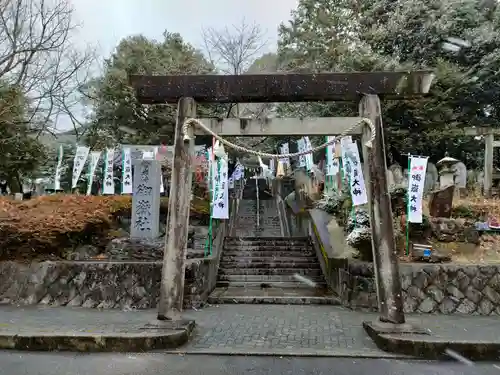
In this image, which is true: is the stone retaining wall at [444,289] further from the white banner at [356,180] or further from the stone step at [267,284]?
the stone step at [267,284]

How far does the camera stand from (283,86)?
726cm

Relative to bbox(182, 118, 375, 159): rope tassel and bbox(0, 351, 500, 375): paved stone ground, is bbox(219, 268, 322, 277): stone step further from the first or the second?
bbox(0, 351, 500, 375): paved stone ground

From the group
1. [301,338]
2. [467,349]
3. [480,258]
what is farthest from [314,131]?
[480,258]

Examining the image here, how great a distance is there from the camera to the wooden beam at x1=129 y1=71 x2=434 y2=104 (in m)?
7.24

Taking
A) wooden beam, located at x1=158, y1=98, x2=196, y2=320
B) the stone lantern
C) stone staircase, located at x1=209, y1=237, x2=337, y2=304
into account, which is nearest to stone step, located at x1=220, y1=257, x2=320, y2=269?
stone staircase, located at x1=209, y1=237, x2=337, y2=304

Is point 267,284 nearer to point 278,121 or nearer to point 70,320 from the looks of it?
point 70,320

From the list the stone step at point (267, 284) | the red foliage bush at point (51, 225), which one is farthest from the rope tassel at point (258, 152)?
the stone step at point (267, 284)

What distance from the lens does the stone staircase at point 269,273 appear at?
1027 centimetres

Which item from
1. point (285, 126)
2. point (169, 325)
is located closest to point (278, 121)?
point (285, 126)

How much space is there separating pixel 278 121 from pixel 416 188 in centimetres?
495

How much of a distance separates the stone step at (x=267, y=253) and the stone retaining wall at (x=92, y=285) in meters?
3.92

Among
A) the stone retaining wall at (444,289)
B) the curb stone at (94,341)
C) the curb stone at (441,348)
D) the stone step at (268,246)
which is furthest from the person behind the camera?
the stone step at (268,246)

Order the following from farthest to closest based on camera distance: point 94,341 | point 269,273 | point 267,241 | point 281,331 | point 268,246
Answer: point 267,241 → point 268,246 → point 269,273 → point 281,331 → point 94,341

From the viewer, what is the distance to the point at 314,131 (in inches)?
294
